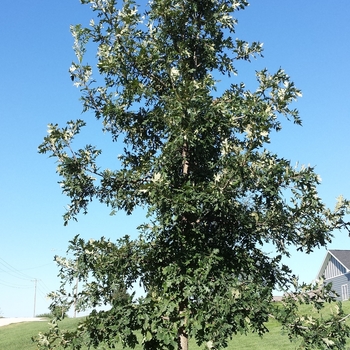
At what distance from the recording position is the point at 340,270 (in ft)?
179

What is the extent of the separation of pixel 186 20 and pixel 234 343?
21.1 m

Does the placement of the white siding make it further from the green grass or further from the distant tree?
the distant tree

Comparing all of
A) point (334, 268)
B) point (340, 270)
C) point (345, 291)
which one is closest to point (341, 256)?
point (340, 270)

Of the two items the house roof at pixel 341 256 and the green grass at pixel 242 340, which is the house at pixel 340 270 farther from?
the green grass at pixel 242 340

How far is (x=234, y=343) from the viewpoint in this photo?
1053 inches

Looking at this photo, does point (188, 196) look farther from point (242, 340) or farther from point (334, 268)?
point (334, 268)

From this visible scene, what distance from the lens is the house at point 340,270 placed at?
5262cm

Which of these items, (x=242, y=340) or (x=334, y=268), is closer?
(x=242, y=340)

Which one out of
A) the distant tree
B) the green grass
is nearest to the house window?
the green grass

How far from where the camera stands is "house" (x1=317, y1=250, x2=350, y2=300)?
52.6m

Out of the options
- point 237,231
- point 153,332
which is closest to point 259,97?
point 237,231

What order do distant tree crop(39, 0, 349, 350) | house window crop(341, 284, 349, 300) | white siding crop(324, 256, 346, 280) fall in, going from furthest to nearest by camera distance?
white siding crop(324, 256, 346, 280), house window crop(341, 284, 349, 300), distant tree crop(39, 0, 349, 350)

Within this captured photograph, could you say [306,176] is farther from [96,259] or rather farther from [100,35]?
[100,35]

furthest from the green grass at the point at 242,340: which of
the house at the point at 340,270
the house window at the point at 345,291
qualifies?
the house window at the point at 345,291
